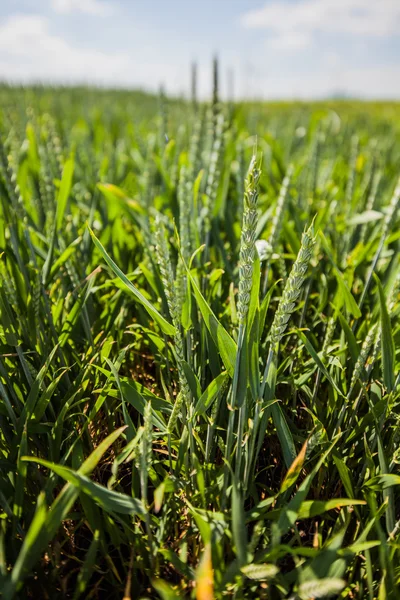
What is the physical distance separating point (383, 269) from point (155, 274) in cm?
65

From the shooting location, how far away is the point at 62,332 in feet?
2.85

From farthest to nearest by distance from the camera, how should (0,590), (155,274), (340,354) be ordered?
(155,274), (340,354), (0,590)

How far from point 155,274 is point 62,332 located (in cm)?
23

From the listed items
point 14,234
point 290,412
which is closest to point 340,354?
point 290,412

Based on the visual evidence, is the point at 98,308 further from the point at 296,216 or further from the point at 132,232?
the point at 296,216

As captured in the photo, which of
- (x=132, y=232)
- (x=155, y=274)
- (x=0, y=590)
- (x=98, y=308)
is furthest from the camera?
(x=132, y=232)

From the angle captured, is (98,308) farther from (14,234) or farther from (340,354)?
(340,354)

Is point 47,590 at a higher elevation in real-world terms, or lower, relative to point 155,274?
lower

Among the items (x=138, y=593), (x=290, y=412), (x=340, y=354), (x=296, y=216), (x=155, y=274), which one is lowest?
(x=138, y=593)

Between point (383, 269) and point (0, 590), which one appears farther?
point (383, 269)

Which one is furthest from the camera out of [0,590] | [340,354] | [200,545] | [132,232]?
[132,232]

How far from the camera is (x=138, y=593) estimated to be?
581mm

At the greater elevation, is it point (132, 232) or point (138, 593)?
point (132, 232)

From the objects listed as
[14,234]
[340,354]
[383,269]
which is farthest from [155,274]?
[383,269]
